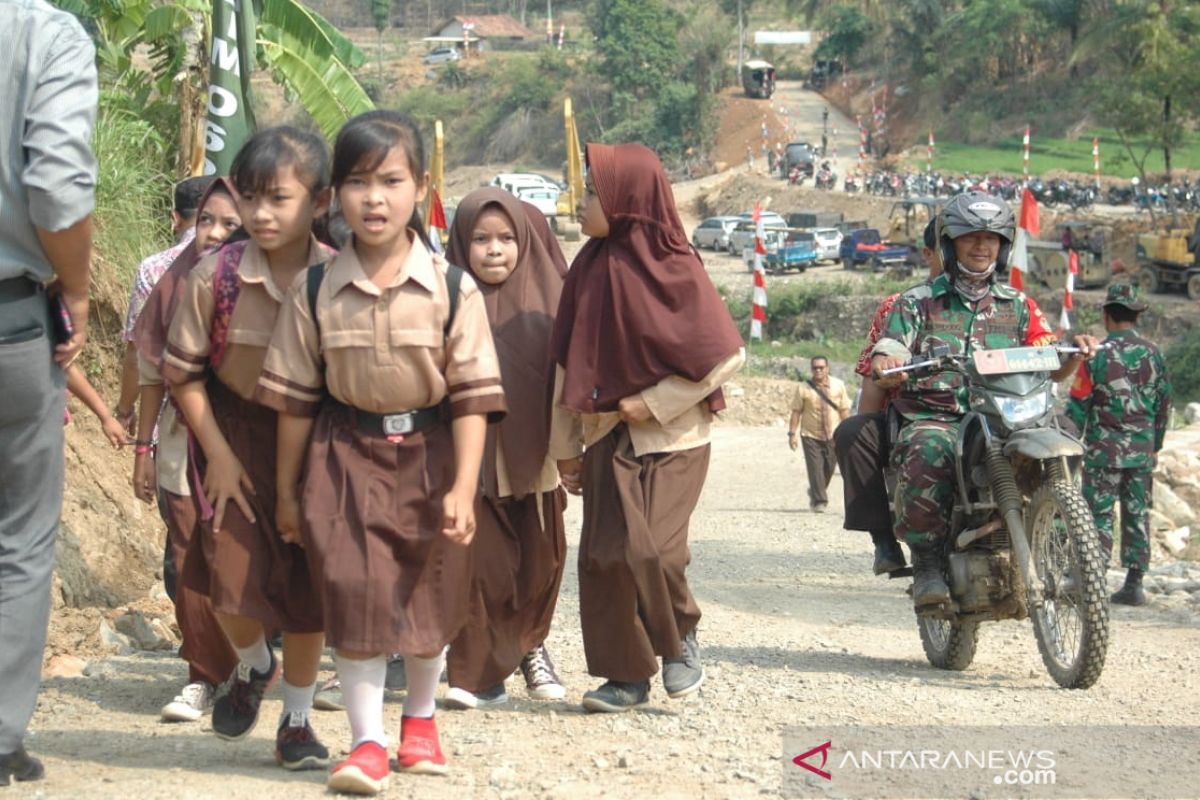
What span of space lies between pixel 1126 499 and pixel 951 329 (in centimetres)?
403

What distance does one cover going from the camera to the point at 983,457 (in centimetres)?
658

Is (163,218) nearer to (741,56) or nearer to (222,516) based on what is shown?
(222,516)

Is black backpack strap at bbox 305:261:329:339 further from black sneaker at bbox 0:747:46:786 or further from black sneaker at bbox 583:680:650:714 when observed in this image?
black sneaker at bbox 583:680:650:714

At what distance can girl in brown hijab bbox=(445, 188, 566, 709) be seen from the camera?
5.92m

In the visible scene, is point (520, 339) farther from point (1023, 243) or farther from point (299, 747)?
point (1023, 243)

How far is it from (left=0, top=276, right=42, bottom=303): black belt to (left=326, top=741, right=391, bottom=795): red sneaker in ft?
4.88

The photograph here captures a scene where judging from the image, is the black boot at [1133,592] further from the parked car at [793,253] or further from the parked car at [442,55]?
the parked car at [442,55]

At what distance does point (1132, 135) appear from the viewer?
46125 millimetres

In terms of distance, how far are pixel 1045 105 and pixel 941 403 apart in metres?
60.7

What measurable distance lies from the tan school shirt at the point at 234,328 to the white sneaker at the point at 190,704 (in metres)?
1.38

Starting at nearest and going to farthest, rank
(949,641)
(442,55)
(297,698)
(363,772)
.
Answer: (363,772), (297,698), (949,641), (442,55)

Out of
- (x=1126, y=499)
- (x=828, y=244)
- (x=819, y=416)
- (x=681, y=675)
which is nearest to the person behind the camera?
(x=681, y=675)

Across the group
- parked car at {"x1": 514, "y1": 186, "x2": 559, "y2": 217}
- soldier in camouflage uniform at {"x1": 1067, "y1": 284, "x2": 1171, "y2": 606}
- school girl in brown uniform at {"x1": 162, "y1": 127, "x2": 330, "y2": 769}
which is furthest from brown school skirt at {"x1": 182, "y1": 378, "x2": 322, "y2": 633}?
parked car at {"x1": 514, "y1": 186, "x2": 559, "y2": 217}

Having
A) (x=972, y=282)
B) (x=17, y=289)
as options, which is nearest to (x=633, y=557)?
(x=972, y=282)
